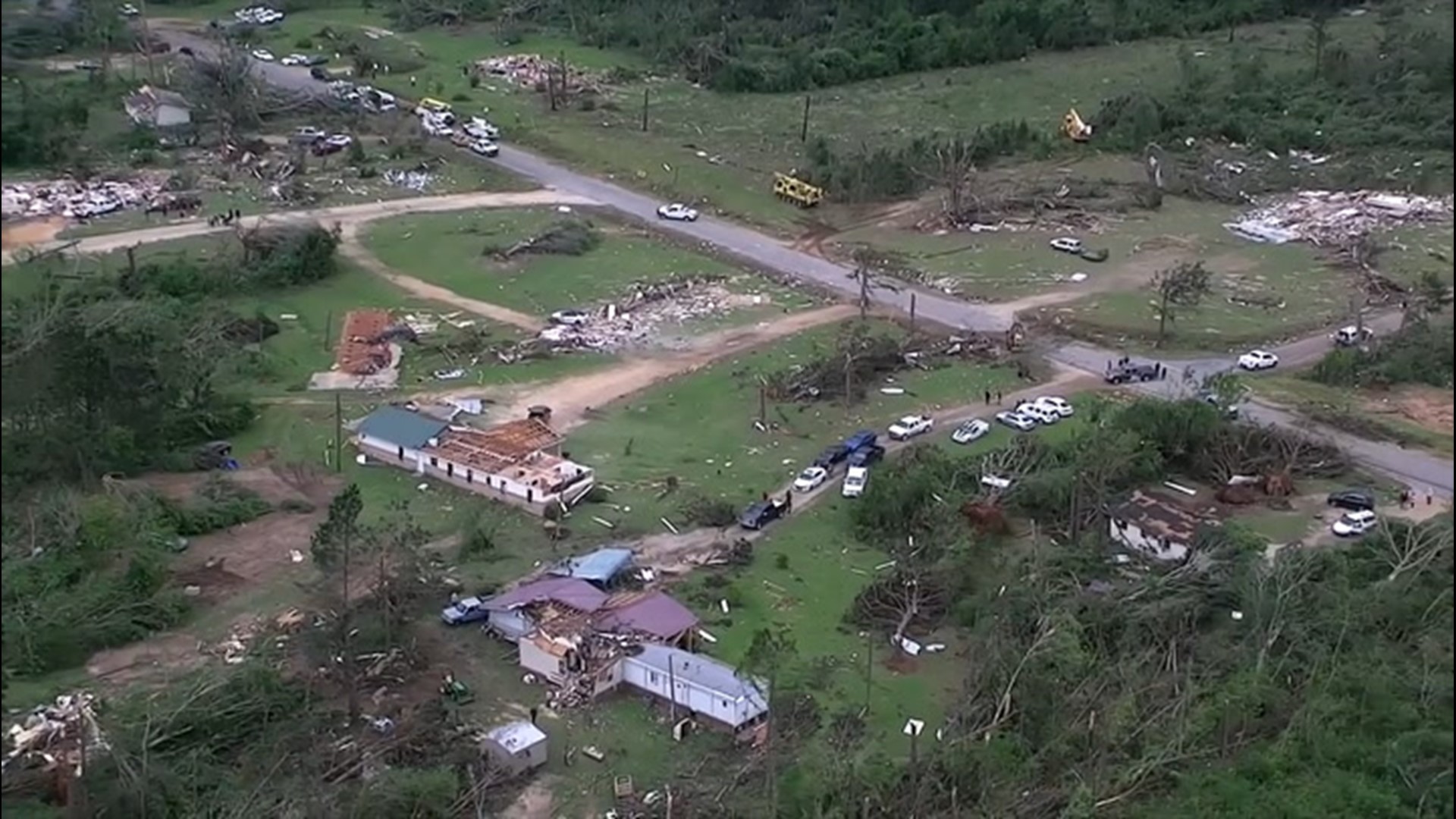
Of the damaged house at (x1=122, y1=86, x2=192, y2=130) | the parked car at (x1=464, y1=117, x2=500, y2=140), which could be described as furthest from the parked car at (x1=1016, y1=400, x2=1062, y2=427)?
the damaged house at (x1=122, y1=86, x2=192, y2=130)

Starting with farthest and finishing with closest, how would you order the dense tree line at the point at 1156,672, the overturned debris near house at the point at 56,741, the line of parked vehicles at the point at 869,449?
1. the line of parked vehicles at the point at 869,449
2. the overturned debris near house at the point at 56,741
3. the dense tree line at the point at 1156,672

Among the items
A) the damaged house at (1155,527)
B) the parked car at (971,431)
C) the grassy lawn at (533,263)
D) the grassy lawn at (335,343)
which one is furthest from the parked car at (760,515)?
the grassy lawn at (533,263)

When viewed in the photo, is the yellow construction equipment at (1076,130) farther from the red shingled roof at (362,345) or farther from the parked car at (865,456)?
the red shingled roof at (362,345)

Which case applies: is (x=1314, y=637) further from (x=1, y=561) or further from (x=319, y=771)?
(x=1, y=561)

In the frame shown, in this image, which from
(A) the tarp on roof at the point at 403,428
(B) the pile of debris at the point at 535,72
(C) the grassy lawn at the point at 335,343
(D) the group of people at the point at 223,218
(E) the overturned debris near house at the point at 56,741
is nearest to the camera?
(E) the overturned debris near house at the point at 56,741

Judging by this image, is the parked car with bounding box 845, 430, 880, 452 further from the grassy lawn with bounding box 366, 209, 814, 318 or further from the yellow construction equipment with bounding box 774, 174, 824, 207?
the yellow construction equipment with bounding box 774, 174, 824, 207
